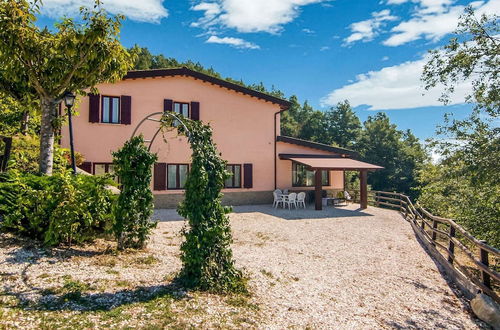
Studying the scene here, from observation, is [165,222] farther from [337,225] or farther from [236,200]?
[337,225]

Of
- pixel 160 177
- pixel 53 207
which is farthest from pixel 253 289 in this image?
pixel 160 177

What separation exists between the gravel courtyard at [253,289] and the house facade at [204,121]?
23.1ft

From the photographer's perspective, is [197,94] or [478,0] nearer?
[478,0]

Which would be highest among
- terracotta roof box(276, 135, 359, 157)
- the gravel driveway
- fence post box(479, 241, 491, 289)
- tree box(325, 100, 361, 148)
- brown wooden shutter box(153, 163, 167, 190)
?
tree box(325, 100, 361, 148)

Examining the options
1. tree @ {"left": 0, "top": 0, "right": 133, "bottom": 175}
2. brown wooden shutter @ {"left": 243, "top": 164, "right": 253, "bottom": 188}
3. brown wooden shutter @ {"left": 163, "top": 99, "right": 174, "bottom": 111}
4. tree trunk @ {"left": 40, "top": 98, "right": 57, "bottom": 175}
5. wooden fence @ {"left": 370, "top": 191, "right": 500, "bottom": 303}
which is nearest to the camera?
wooden fence @ {"left": 370, "top": 191, "right": 500, "bottom": 303}

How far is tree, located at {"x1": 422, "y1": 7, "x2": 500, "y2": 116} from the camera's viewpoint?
347 inches

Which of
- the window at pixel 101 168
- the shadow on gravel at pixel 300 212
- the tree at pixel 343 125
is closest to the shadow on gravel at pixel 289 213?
the shadow on gravel at pixel 300 212

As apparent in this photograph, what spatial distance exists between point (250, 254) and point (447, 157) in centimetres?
697

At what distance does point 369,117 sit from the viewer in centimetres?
5000

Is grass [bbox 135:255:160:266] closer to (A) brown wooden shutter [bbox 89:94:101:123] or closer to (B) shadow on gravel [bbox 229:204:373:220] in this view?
(B) shadow on gravel [bbox 229:204:373:220]

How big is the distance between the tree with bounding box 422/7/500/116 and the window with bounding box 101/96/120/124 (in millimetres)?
13366

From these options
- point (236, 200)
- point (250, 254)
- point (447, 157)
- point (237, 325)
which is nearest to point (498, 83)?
point (447, 157)

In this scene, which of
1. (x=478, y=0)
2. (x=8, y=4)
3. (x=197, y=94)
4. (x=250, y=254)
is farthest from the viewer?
(x=197, y=94)

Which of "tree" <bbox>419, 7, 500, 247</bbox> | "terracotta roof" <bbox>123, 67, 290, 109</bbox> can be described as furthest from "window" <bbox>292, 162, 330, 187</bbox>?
"tree" <bbox>419, 7, 500, 247</bbox>
